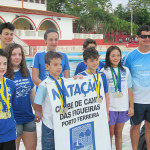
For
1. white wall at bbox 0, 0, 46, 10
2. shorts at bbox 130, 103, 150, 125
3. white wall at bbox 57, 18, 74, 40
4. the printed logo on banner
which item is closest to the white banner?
the printed logo on banner

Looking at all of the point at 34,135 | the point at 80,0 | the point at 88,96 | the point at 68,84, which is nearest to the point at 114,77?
the point at 88,96

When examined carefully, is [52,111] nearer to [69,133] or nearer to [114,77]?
[69,133]

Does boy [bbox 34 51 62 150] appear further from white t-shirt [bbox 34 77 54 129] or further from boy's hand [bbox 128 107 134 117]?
boy's hand [bbox 128 107 134 117]

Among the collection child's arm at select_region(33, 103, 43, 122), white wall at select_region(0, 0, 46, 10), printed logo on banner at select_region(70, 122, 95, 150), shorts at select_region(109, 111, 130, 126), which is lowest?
printed logo on banner at select_region(70, 122, 95, 150)

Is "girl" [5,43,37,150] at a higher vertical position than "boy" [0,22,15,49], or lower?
lower

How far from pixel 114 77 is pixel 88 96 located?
1.98ft

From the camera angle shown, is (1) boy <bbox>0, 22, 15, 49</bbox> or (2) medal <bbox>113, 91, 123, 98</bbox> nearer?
(2) medal <bbox>113, 91, 123, 98</bbox>

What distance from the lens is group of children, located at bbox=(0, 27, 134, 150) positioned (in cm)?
276

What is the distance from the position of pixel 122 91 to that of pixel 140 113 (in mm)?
529

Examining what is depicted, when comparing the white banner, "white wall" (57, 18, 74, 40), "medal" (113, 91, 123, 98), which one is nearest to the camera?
the white banner

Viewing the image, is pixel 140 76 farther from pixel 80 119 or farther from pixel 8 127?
pixel 8 127

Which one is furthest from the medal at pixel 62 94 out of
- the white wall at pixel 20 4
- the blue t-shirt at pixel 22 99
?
the white wall at pixel 20 4

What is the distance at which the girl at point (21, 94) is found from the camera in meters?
3.18

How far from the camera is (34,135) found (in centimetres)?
334
